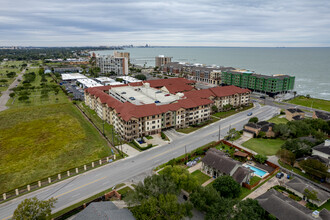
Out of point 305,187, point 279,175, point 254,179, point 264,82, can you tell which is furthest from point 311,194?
point 264,82

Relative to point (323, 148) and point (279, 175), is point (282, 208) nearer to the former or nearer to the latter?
point (279, 175)

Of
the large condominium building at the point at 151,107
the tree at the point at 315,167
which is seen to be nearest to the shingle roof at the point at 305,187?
the tree at the point at 315,167

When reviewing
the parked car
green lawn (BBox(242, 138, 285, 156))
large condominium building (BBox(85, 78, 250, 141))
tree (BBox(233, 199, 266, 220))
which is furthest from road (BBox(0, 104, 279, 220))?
tree (BBox(233, 199, 266, 220))

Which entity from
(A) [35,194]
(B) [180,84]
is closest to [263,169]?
(A) [35,194]

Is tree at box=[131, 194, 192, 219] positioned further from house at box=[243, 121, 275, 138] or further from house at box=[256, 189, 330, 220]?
house at box=[243, 121, 275, 138]

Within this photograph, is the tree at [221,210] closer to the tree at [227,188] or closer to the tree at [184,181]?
the tree at [227,188]

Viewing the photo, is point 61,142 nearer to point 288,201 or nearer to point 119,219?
point 119,219
